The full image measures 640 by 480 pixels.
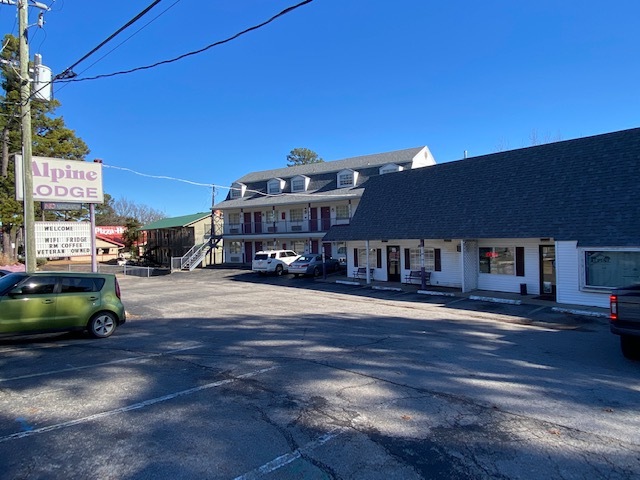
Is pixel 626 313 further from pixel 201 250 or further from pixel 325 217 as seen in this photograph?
pixel 201 250

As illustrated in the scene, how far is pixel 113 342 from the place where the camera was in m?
9.31

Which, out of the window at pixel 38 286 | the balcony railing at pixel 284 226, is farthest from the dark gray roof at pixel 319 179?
the window at pixel 38 286

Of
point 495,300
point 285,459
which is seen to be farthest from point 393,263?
point 285,459

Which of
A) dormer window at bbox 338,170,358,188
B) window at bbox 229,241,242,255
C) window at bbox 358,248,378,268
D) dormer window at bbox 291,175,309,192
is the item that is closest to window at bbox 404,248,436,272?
window at bbox 358,248,378,268

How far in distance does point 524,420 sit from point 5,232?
42.9 meters

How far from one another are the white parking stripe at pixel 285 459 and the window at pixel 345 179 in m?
32.9

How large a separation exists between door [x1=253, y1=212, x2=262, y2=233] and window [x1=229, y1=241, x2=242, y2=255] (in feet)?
9.15

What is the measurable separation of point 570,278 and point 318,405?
552 inches

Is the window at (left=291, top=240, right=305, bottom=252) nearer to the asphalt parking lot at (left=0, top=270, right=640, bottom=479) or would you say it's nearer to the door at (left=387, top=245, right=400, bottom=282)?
the door at (left=387, top=245, right=400, bottom=282)

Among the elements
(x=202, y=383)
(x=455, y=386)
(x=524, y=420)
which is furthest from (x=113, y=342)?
(x=524, y=420)

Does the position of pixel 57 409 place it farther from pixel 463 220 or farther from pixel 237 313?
pixel 463 220

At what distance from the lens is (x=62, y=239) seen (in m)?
14.8

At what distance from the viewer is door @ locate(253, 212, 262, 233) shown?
39.8 metres

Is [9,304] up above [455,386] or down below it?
above
